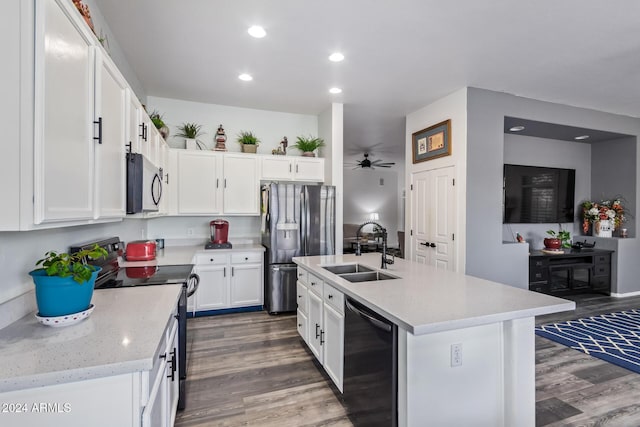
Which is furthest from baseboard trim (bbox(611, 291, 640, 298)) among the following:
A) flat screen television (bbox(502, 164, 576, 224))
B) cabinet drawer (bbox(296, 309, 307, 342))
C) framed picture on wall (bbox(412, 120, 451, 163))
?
cabinet drawer (bbox(296, 309, 307, 342))

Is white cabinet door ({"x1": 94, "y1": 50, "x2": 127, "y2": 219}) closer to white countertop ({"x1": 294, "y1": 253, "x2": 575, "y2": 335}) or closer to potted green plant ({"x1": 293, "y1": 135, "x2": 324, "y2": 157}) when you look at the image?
white countertop ({"x1": 294, "y1": 253, "x2": 575, "y2": 335})

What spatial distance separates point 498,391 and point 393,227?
850 centimetres

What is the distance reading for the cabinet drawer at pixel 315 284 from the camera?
2445 millimetres

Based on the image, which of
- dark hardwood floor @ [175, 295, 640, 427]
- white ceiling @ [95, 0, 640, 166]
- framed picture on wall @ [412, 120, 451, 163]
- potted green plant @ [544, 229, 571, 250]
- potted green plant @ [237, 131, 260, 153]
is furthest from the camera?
potted green plant @ [544, 229, 571, 250]

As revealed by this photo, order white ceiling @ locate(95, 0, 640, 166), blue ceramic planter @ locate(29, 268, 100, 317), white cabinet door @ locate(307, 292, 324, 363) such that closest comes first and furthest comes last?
blue ceramic planter @ locate(29, 268, 100, 317) → white ceiling @ locate(95, 0, 640, 166) → white cabinet door @ locate(307, 292, 324, 363)

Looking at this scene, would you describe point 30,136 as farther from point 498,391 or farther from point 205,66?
point 205,66

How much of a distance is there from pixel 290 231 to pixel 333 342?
1995 millimetres

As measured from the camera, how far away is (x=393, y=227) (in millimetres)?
9945

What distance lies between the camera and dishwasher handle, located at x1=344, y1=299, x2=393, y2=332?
1.52 meters

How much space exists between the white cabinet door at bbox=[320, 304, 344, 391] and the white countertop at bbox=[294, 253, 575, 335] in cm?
25

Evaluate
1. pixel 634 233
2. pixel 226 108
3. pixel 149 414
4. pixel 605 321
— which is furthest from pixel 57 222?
pixel 634 233

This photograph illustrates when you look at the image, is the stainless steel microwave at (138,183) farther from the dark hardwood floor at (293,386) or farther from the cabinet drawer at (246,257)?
the cabinet drawer at (246,257)

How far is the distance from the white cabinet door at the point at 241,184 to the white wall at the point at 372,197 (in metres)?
5.25

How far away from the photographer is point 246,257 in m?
3.97
